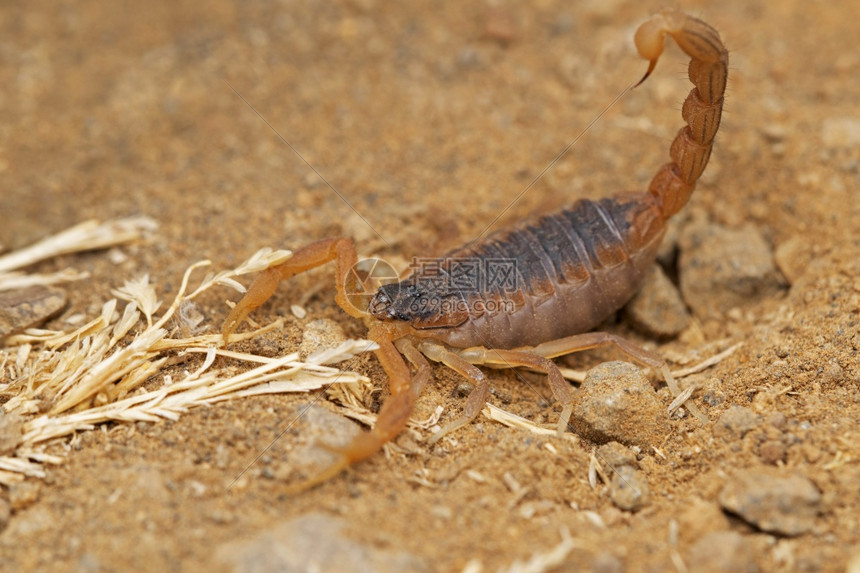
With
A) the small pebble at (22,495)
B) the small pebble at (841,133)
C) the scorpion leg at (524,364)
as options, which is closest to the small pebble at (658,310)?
the scorpion leg at (524,364)

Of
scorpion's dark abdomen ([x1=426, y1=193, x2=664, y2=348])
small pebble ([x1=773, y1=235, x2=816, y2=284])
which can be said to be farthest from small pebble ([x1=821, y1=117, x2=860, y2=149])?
scorpion's dark abdomen ([x1=426, y1=193, x2=664, y2=348])

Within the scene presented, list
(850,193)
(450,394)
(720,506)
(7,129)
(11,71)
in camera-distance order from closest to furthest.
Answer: (720,506)
(450,394)
(850,193)
(7,129)
(11,71)

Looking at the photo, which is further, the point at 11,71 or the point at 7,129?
the point at 11,71

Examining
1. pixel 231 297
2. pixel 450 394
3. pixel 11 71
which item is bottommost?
pixel 450 394

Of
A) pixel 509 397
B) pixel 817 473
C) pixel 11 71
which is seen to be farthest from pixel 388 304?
pixel 11 71

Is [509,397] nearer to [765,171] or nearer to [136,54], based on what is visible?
[765,171]

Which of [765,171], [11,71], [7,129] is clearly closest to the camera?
[765,171]

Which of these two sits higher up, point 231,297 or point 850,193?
point 850,193

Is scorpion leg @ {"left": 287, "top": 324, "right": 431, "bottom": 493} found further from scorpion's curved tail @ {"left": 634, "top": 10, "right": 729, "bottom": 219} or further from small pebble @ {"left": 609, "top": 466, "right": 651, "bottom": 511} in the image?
scorpion's curved tail @ {"left": 634, "top": 10, "right": 729, "bottom": 219}

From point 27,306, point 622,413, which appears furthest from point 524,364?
point 27,306
